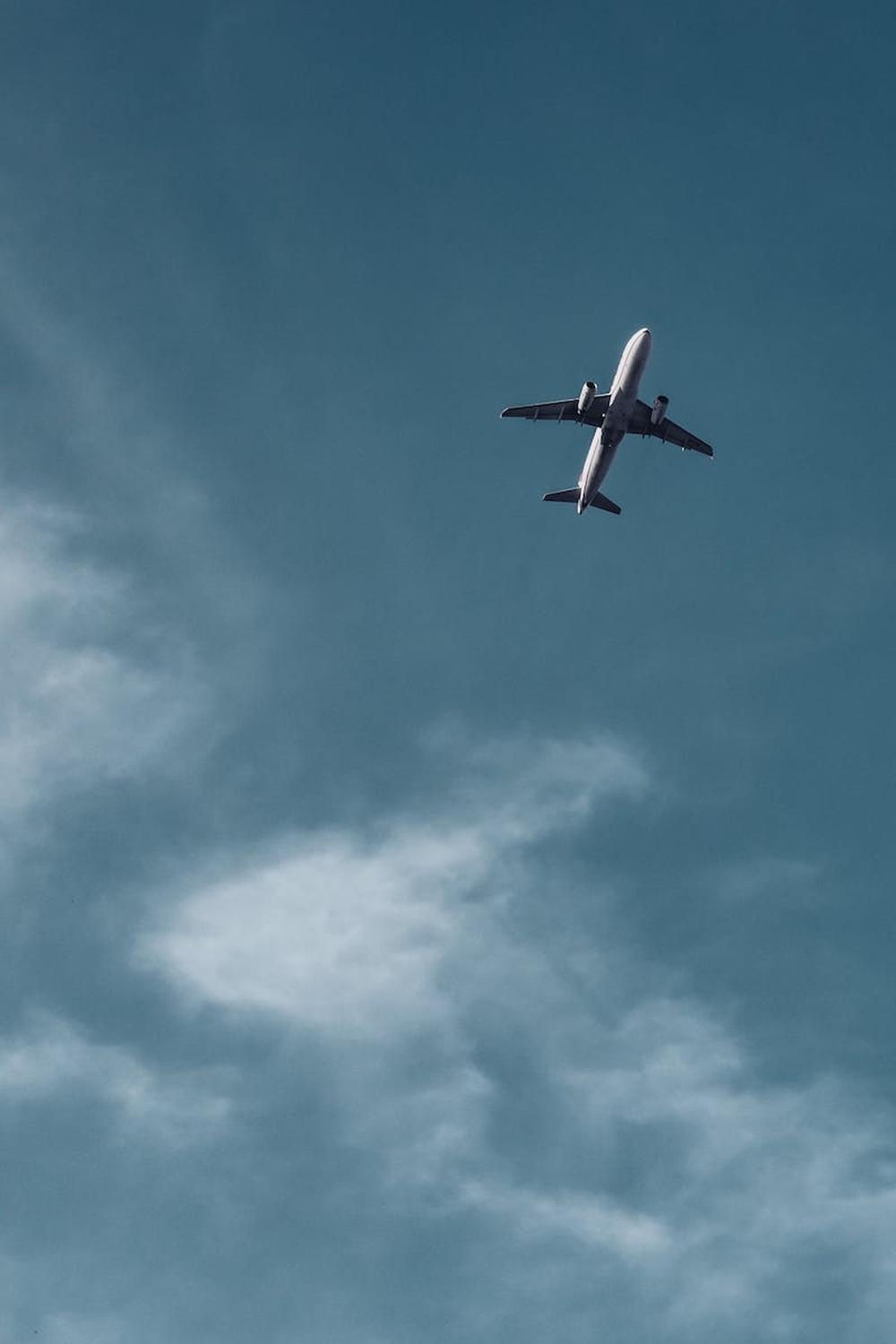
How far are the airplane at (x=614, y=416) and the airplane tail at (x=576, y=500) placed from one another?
6316 millimetres

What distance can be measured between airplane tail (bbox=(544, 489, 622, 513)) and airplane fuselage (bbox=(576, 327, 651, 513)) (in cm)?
592

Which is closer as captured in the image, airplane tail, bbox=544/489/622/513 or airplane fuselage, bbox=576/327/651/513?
airplane fuselage, bbox=576/327/651/513

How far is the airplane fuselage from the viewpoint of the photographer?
158 m

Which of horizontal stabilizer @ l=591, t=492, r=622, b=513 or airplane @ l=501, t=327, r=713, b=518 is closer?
airplane @ l=501, t=327, r=713, b=518

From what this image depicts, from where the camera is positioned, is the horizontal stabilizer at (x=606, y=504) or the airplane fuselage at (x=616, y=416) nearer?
the airplane fuselage at (x=616, y=416)

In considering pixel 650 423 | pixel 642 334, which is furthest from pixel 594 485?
pixel 642 334

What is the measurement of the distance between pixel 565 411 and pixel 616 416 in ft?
23.8

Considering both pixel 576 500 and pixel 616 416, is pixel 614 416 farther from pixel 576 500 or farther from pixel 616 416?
pixel 576 500

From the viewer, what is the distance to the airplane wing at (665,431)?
556ft

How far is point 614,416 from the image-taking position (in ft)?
539

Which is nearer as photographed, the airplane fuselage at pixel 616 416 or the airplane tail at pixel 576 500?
the airplane fuselage at pixel 616 416

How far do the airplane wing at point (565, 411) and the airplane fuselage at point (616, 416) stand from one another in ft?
4.55

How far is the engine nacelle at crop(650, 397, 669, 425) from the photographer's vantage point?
166250 millimetres

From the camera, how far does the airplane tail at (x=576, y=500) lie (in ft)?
607
